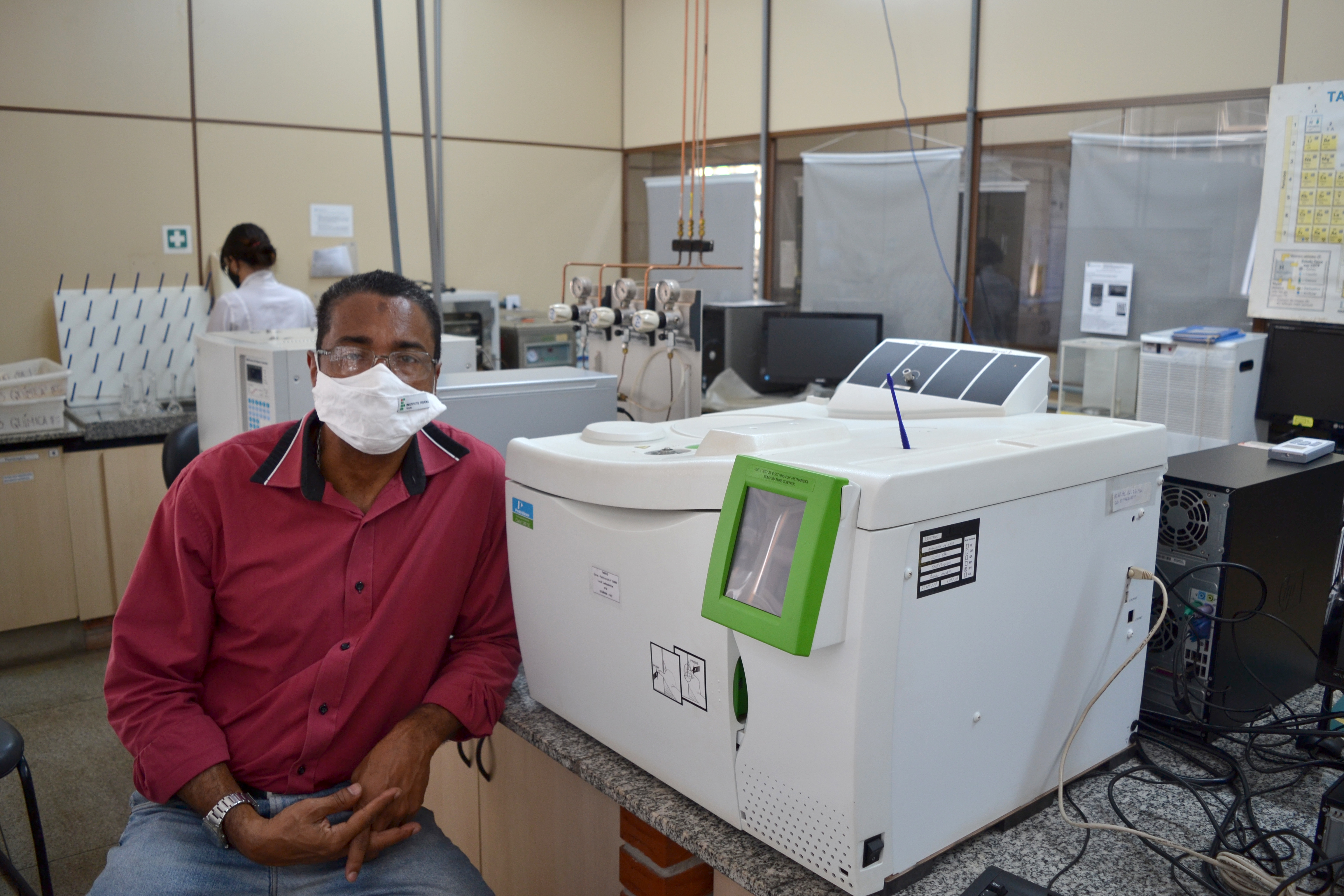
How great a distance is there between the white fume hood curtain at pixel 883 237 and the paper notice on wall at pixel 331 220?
217cm

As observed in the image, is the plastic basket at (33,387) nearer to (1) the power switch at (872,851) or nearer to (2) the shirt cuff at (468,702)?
(2) the shirt cuff at (468,702)

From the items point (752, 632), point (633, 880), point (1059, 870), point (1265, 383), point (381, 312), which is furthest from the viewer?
point (1265, 383)

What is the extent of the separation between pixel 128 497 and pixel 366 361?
2620mm

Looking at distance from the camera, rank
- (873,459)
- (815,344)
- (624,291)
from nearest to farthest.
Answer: (873,459), (624,291), (815,344)

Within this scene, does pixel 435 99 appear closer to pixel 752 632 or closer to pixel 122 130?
pixel 122 130

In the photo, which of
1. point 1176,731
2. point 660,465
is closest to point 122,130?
point 660,465

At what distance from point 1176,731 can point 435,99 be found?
427 centimetres

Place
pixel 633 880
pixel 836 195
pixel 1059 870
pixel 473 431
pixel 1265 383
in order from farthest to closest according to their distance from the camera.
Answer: pixel 836 195
pixel 1265 383
pixel 473 431
pixel 633 880
pixel 1059 870

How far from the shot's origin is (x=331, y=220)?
179 inches

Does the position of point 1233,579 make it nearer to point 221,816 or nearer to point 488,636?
point 488,636

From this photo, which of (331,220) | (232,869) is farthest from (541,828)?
(331,220)

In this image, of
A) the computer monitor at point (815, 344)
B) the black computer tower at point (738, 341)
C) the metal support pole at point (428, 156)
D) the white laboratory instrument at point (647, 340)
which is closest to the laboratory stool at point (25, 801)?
the metal support pole at point (428, 156)

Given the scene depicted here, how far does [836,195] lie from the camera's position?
4430 mm

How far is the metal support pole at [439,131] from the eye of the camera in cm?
208
